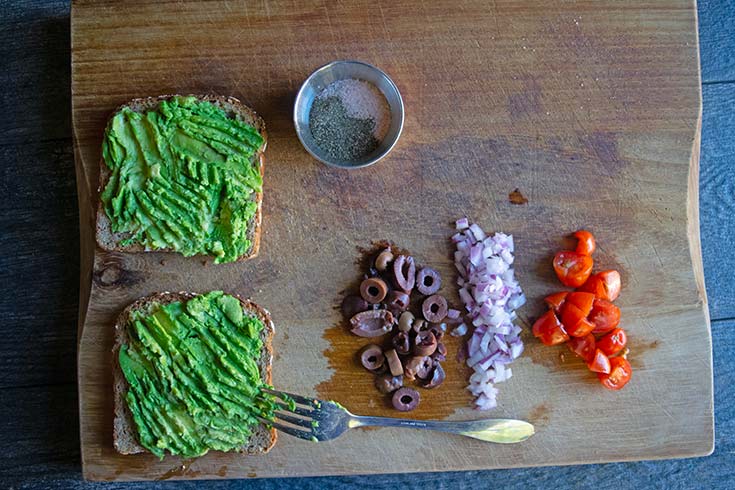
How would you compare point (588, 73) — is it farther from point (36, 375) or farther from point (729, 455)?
point (36, 375)

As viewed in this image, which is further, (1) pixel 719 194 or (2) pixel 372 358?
(1) pixel 719 194

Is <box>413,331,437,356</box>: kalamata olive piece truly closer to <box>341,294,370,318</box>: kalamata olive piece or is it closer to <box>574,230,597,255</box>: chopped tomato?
<box>341,294,370,318</box>: kalamata olive piece

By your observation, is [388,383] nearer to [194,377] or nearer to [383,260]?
[383,260]

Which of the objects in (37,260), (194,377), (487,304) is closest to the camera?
(194,377)

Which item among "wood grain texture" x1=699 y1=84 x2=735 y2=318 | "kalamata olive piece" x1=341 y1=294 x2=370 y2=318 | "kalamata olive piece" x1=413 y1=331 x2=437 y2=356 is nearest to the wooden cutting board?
"kalamata olive piece" x1=341 y1=294 x2=370 y2=318

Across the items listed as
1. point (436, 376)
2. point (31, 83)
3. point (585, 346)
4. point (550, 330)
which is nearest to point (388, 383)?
point (436, 376)

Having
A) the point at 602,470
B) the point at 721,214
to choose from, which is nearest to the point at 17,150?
the point at 602,470

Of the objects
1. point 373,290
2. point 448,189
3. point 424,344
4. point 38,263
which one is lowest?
point 424,344
